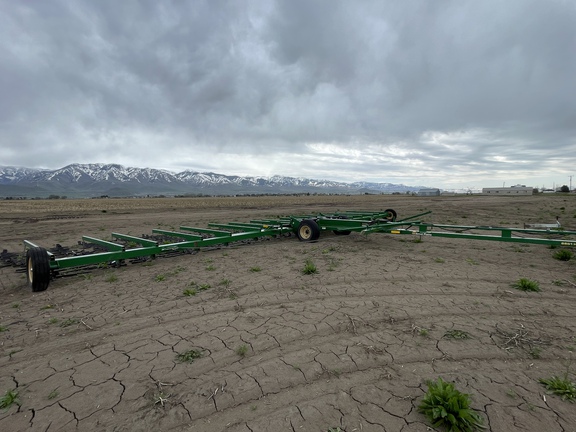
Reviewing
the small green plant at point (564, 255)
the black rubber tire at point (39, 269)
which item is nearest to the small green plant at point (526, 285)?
the small green plant at point (564, 255)

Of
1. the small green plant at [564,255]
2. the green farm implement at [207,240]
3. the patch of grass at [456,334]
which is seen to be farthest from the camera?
the small green plant at [564,255]

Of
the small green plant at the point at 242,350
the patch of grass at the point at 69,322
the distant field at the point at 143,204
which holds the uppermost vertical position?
the small green plant at the point at 242,350

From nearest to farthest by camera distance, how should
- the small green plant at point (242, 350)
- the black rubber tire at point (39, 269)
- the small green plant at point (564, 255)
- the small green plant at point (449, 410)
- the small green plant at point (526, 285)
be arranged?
the small green plant at point (449, 410)
the small green plant at point (242, 350)
the small green plant at point (526, 285)
the black rubber tire at point (39, 269)
the small green plant at point (564, 255)

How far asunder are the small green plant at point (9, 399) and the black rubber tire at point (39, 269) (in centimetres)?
344

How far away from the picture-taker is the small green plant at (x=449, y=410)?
2363 millimetres

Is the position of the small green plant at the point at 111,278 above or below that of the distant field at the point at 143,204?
above

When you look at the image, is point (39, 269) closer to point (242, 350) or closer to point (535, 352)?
point (242, 350)

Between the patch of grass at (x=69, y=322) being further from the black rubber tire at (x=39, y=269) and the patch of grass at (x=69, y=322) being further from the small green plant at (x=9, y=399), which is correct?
the black rubber tire at (x=39, y=269)

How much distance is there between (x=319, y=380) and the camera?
299 centimetres

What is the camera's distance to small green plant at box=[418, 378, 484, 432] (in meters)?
2.36

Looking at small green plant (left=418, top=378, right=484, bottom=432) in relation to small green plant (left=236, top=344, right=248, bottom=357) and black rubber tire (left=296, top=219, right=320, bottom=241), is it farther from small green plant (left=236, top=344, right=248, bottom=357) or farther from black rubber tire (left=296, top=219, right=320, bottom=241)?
black rubber tire (left=296, top=219, right=320, bottom=241)

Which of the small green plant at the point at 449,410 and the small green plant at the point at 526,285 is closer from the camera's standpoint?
the small green plant at the point at 449,410

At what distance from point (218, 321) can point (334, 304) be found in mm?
1941

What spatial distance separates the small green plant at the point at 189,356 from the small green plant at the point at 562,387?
377cm
